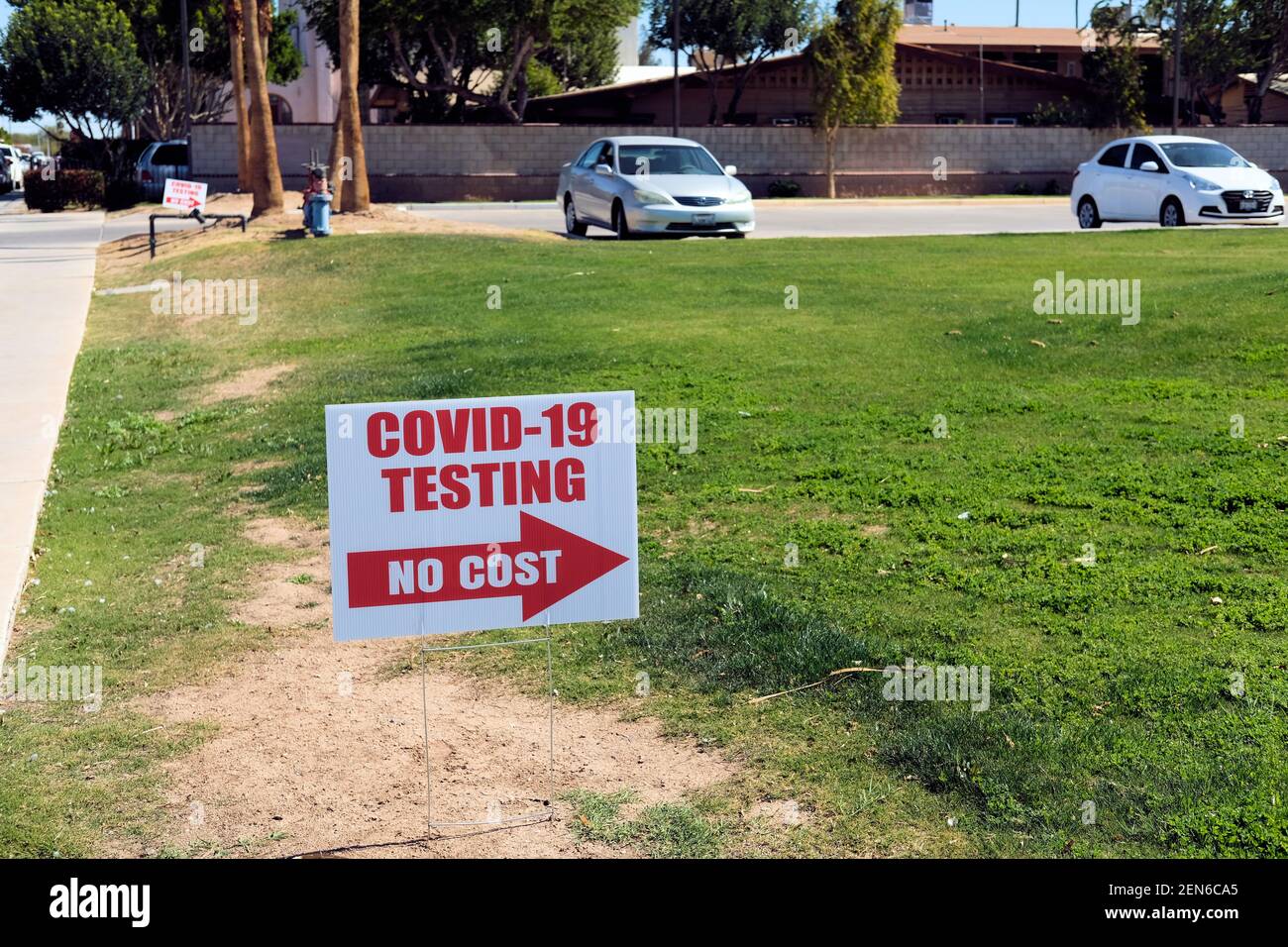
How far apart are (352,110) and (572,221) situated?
17.9ft

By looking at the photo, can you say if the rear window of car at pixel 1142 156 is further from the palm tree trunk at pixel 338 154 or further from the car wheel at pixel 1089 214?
the palm tree trunk at pixel 338 154

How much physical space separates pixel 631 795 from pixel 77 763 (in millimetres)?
2026

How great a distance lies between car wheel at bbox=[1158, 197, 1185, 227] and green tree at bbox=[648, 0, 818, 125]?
33.1m

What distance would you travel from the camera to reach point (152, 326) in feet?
56.6

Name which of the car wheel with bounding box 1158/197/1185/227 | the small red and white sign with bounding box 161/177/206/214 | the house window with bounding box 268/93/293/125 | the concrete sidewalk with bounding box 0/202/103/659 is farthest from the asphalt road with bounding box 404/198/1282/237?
the house window with bounding box 268/93/293/125

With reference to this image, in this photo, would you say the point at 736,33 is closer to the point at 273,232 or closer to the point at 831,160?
the point at 831,160

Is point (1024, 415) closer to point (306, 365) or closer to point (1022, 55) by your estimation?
point (306, 365)

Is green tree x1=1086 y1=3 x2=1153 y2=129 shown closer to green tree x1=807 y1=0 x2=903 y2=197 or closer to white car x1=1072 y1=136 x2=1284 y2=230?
green tree x1=807 y1=0 x2=903 y2=197

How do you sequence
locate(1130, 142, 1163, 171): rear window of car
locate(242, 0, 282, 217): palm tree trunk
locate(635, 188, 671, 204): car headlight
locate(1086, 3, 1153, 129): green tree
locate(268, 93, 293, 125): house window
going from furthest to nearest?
locate(268, 93, 293, 125): house window → locate(1086, 3, 1153, 129): green tree → locate(242, 0, 282, 217): palm tree trunk → locate(1130, 142, 1163, 171): rear window of car → locate(635, 188, 671, 204): car headlight

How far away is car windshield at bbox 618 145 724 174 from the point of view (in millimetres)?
21938

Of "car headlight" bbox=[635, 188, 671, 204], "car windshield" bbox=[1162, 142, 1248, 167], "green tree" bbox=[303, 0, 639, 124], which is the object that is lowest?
"car headlight" bbox=[635, 188, 671, 204]

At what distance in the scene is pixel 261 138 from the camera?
27.1 m

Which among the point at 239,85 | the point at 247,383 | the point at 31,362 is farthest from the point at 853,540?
the point at 239,85

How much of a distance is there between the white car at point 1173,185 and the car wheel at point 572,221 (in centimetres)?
792
